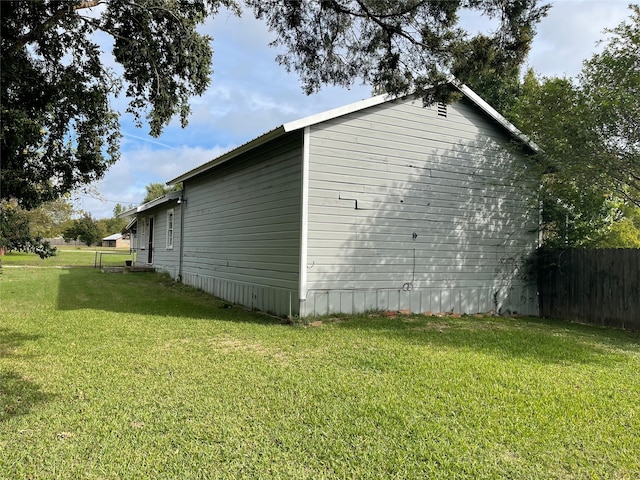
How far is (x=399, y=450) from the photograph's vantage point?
301 cm

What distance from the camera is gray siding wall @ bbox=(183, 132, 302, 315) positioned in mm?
8422

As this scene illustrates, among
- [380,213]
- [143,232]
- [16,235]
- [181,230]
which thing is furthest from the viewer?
[143,232]

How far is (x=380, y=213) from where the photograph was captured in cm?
900

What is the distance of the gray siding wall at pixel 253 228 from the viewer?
8.42m

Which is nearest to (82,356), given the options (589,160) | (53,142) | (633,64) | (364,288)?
(53,142)

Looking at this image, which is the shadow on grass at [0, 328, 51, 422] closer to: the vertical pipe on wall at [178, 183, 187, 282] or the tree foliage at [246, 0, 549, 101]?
the tree foliage at [246, 0, 549, 101]

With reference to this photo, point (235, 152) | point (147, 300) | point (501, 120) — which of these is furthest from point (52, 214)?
point (501, 120)

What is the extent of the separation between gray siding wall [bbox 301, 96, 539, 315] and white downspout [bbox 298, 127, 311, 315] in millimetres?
119

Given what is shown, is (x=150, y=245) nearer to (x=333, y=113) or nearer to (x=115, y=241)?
(x=333, y=113)

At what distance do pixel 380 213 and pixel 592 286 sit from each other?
Result: 18.6 ft

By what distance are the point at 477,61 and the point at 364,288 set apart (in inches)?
195

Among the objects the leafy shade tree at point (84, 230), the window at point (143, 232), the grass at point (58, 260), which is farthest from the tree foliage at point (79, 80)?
the leafy shade tree at point (84, 230)

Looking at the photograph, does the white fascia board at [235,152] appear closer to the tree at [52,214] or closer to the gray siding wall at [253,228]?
the gray siding wall at [253,228]

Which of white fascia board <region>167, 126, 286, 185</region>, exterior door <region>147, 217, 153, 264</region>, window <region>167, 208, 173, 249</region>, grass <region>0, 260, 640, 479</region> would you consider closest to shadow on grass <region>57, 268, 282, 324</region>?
grass <region>0, 260, 640, 479</region>
